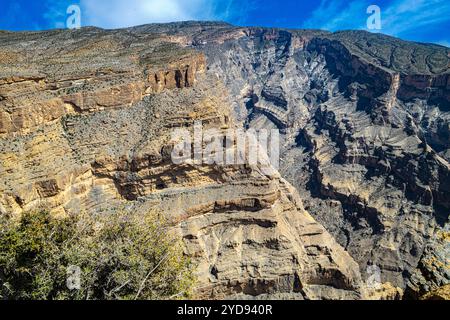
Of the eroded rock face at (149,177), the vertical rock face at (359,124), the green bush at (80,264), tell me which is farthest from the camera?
the vertical rock face at (359,124)

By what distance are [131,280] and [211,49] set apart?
12213 centimetres

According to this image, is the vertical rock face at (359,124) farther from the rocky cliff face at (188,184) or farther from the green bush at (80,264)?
the green bush at (80,264)

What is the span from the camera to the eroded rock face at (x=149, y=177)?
94.5ft

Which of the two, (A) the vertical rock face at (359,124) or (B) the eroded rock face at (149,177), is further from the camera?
(A) the vertical rock face at (359,124)

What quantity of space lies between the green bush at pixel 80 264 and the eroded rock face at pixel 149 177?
11.0m

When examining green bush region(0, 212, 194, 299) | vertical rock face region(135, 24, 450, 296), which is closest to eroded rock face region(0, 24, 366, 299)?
green bush region(0, 212, 194, 299)

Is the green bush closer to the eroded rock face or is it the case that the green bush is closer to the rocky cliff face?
the rocky cliff face

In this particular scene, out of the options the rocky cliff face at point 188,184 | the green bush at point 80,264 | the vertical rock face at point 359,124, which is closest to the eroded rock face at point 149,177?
the rocky cliff face at point 188,184

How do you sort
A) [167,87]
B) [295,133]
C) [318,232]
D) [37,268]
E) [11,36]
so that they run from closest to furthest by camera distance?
[37,268]
[318,232]
[167,87]
[11,36]
[295,133]

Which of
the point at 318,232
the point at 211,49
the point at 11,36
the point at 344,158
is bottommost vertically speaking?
the point at 318,232

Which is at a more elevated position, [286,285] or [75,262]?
[75,262]
